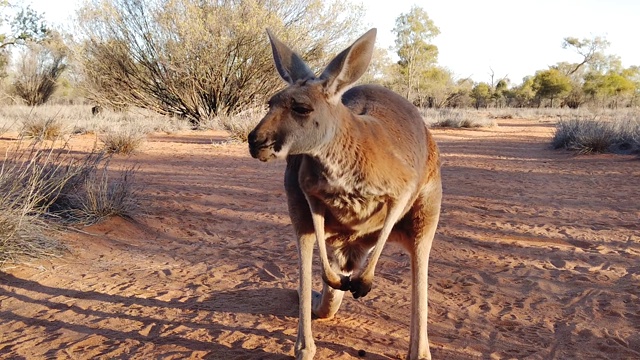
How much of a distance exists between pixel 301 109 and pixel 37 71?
119 ft

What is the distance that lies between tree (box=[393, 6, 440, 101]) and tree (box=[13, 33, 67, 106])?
27.5 meters

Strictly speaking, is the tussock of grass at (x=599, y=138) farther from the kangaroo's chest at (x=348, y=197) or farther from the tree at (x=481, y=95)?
the tree at (x=481, y=95)

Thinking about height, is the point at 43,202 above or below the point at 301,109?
below

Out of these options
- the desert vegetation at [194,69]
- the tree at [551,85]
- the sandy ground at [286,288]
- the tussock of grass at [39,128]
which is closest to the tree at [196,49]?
the desert vegetation at [194,69]

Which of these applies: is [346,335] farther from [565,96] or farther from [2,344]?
[565,96]

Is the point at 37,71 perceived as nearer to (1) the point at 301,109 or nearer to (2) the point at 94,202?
(2) the point at 94,202

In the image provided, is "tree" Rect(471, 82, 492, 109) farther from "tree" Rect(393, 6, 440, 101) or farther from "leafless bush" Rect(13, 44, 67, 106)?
"leafless bush" Rect(13, 44, 67, 106)

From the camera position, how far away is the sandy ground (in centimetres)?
374

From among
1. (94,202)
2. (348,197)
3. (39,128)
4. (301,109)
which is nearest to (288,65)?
(301,109)

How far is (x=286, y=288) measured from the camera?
488 cm

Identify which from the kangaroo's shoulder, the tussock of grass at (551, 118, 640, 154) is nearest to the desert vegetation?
the tussock of grass at (551, 118, 640, 154)

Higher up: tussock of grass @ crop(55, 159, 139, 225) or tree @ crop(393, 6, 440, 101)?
tree @ crop(393, 6, 440, 101)

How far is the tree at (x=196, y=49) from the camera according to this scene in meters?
21.0

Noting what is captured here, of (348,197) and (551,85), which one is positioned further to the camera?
(551,85)
